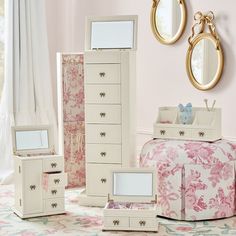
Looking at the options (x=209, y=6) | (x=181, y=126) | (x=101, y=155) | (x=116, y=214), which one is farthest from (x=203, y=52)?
(x=116, y=214)

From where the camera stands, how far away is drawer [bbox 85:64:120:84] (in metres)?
4.19

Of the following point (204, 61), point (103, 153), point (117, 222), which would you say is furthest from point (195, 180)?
point (204, 61)

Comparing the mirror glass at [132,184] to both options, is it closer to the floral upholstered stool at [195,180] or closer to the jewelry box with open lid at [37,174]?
the floral upholstered stool at [195,180]

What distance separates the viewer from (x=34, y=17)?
5.29 meters

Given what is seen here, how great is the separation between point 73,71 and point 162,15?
86 cm

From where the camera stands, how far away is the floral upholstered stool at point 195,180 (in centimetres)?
383

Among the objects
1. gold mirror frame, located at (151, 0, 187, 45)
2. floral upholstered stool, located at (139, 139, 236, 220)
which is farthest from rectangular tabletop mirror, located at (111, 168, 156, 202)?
gold mirror frame, located at (151, 0, 187, 45)

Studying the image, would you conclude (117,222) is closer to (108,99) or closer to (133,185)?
(133,185)

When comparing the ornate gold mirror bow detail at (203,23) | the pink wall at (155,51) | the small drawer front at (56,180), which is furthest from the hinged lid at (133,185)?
the ornate gold mirror bow detail at (203,23)

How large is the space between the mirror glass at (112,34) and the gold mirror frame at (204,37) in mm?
510

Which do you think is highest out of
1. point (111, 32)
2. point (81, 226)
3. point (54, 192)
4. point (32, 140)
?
point (111, 32)

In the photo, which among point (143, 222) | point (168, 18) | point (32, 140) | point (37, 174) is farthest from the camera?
point (168, 18)

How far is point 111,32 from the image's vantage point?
428cm

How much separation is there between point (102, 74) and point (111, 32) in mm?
317
